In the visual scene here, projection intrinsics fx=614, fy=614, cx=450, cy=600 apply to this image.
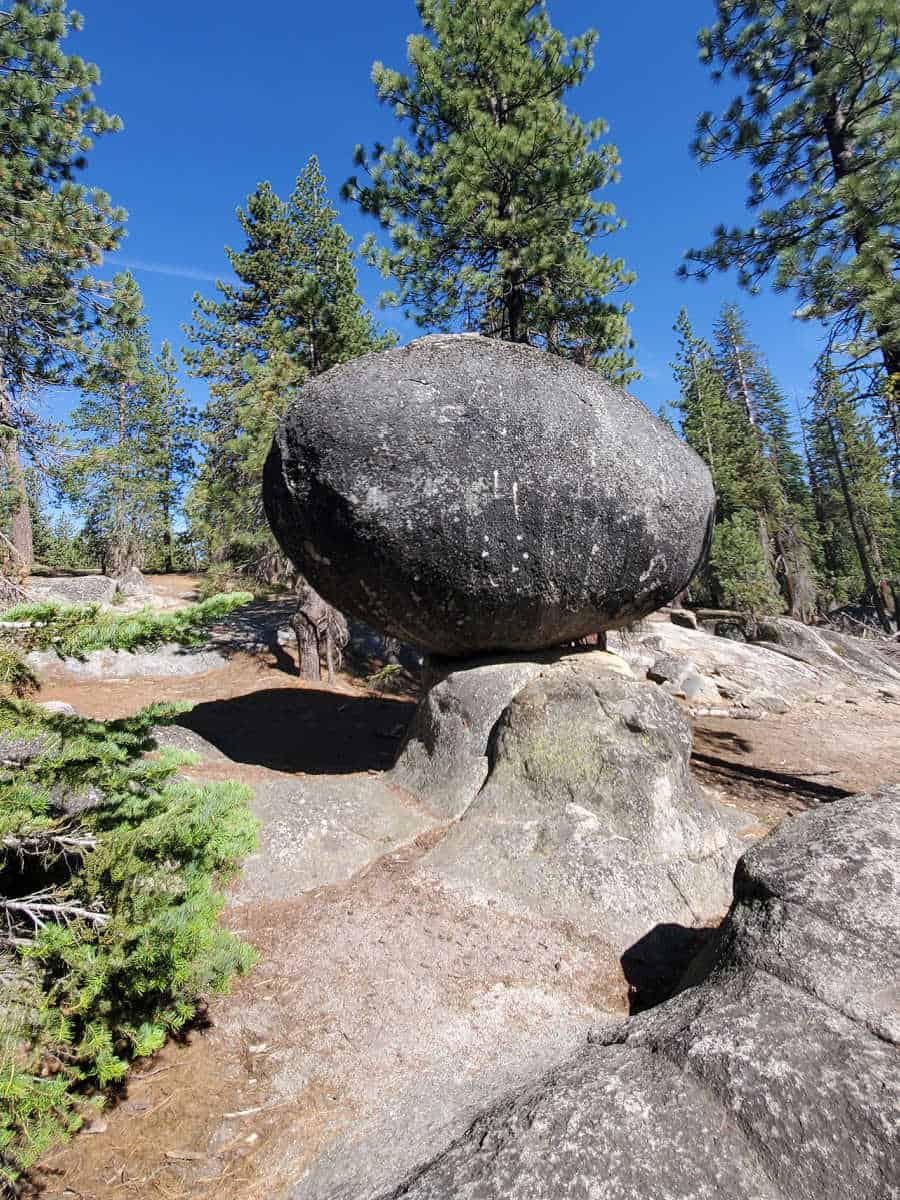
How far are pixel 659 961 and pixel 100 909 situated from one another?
9.13 feet

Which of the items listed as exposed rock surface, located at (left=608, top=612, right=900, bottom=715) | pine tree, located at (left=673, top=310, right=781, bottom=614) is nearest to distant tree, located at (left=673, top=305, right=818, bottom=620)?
pine tree, located at (left=673, top=310, right=781, bottom=614)

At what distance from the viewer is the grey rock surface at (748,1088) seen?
1522 mm

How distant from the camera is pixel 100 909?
2072 mm

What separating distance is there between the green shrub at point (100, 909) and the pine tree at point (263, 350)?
834 cm

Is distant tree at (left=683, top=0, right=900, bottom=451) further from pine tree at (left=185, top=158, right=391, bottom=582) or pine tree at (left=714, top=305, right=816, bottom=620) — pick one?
pine tree at (left=714, top=305, right=816, bottom=620)

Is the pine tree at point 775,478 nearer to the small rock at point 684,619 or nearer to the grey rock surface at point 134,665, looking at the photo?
the small rock at point 684,619

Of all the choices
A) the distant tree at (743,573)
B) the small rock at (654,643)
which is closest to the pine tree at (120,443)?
the small rock at (654,643)

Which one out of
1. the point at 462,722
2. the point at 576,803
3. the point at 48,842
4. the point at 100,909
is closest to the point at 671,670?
the point at 462,722

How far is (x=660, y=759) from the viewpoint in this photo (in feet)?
14.2

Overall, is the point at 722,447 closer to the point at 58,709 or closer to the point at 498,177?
the point at 498,177

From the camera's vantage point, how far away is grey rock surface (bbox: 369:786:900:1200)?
1522 mm

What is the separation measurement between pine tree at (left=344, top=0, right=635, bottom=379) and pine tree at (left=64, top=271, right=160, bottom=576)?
14.0ft

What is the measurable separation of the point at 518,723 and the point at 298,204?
54.4ft

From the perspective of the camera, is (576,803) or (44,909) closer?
(44,909)
